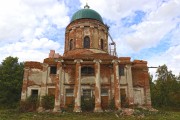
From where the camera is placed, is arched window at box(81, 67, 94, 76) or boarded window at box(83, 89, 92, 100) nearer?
boarded window at box(83, 89, 92, 100)

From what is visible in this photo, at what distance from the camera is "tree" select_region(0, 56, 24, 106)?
36438 millimetres

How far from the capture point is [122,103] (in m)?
24.4

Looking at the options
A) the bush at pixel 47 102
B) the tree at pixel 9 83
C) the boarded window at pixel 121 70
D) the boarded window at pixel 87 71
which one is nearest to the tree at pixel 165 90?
the boarded window at pixel 121 70

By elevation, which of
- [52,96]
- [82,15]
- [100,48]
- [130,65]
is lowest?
[52,96]

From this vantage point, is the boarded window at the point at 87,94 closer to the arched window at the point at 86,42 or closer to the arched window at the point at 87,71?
the arched window at the point at 87,71

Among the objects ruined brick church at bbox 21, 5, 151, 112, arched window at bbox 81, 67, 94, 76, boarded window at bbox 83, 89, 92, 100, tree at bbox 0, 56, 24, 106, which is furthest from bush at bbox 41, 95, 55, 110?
tree at bbox 0, 56, 24, 106

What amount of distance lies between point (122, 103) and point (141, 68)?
517cm

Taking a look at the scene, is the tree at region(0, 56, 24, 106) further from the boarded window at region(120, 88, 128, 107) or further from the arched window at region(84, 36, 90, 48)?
the boarded window at region(120, 88, 128, 107)

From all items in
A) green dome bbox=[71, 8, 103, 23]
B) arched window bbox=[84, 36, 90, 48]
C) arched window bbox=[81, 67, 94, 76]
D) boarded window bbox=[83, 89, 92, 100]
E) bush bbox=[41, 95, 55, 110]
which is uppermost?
green dome bbox=[71, 8, 103, 23]

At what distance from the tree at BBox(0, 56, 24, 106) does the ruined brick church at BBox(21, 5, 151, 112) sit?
1197 centimetres

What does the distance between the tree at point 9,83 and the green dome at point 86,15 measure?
14.7 metres

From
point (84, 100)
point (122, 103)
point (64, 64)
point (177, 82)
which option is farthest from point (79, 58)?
point (177, 82)

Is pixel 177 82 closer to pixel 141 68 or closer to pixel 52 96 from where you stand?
pixel 141 68

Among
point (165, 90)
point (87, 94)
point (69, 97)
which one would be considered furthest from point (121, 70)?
point (165, 90)
